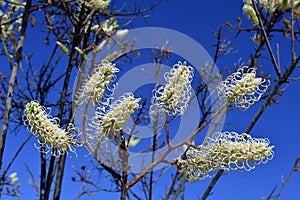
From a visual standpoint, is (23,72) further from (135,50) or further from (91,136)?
(91,136)

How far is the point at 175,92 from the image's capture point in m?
0.88

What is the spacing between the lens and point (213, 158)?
86 centimetres

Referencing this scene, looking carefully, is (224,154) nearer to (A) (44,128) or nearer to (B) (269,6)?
(A) (44,128)

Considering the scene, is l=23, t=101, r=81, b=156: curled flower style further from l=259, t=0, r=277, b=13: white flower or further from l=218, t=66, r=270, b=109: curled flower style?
l=259, t=0, r=277, b=13: white flower

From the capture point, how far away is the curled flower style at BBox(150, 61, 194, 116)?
0.88 m

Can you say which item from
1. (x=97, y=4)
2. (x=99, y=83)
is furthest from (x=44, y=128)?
(x=97, y=4)

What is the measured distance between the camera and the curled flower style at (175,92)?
882 millimetres

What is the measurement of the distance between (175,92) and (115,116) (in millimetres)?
140

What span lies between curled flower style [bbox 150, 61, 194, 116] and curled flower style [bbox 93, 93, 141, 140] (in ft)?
0.20

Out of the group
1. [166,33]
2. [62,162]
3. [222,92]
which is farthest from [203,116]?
[222,92]

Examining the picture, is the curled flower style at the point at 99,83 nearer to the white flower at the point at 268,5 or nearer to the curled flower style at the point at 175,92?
the curled flower style at the point at 175,92

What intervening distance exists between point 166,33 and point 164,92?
128 cm

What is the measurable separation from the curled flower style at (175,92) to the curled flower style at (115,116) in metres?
0.06

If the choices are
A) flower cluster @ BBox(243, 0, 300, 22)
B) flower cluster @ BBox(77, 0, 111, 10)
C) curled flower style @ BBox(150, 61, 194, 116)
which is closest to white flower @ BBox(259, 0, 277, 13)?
flower cluster @ BBox(243, 0, 300, 22)
